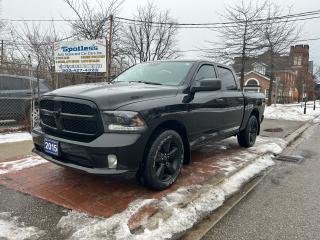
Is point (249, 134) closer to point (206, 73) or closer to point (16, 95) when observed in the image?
point (206, 73)

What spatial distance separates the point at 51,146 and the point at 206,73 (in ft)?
9.08

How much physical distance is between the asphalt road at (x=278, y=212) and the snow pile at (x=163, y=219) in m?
0.26

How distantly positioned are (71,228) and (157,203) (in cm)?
104

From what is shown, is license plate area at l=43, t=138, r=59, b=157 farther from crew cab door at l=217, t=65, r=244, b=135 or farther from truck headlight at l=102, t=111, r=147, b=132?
crew cab door at l=217, t=65, r=244, b=135

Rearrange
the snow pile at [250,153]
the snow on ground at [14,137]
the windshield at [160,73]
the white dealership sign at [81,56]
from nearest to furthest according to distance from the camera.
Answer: the windshield at [160,73]
the snow pile at [250,153]
the snow on ground at [14,137]
the white dealership sign at [81,56]

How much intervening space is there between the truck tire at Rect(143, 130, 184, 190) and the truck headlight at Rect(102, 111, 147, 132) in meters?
0.44

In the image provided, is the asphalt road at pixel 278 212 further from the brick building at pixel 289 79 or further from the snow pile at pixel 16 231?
the brick building at pixel 289 79

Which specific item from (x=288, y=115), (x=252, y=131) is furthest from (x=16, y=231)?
(x=288, y=115)

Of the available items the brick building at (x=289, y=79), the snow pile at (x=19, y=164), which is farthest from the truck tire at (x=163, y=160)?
the brick building at (x=289, y=79)

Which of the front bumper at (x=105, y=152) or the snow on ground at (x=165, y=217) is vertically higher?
the front bumper at (x=105, y=152)

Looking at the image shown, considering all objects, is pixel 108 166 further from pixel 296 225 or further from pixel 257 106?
pixel 257 106

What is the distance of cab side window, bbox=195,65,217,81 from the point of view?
4917mm

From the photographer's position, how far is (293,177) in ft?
17.1

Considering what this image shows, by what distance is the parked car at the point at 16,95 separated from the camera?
8.65 m
